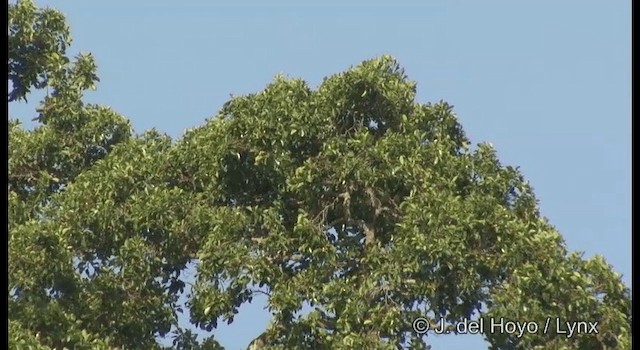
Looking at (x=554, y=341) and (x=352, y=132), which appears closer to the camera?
(x=554, y=341)

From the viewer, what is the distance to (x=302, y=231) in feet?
79.2

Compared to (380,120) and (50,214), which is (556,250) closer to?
(380,120)

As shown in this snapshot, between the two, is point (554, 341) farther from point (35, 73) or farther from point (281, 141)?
point (35, 73)

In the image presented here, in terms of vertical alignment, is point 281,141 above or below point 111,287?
above

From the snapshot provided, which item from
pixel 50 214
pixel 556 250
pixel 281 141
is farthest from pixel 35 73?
pixel 556 250

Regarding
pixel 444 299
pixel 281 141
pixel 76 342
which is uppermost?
pixel 281 141

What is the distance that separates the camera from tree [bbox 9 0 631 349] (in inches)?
910

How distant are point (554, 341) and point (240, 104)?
5.66m

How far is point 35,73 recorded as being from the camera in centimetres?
2559

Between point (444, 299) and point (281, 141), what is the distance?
3.14 metres

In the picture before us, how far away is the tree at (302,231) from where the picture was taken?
23.1 metres
